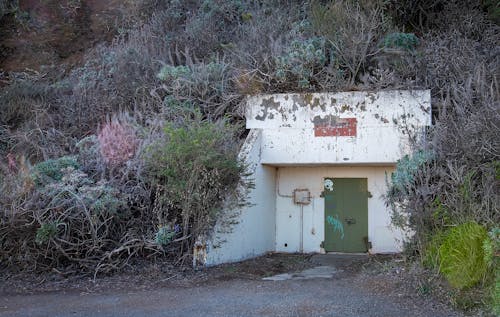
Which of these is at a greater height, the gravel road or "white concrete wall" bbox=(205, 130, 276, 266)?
"white concrete wall" bbox=(205, 130, 276, 266)

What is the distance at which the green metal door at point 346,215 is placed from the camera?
12.5 metres

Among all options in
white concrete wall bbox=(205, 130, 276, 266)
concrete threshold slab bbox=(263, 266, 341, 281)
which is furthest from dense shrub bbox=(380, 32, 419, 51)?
concrete threshold slab bbox=(263, 266, 341, 281)

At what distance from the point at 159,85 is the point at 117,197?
4316 millimetres

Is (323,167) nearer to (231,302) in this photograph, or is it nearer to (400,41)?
(400,41)

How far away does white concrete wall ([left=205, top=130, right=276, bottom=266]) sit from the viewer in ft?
32.0

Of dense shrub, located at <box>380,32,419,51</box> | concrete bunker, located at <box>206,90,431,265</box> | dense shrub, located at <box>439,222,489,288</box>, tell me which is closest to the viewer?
dense shrub, located at <box>439,222,489,288</box>

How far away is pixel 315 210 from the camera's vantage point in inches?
503

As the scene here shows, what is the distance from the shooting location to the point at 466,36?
13469 millimetres

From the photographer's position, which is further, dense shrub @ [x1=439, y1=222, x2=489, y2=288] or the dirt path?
dense shrub @ [x1=439, y1=222, x2=489, y2=288]

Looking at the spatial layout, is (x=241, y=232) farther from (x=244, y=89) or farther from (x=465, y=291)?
(x=465, y=291)

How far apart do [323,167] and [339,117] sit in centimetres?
162

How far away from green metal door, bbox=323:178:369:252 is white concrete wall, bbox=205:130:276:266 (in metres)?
1.31

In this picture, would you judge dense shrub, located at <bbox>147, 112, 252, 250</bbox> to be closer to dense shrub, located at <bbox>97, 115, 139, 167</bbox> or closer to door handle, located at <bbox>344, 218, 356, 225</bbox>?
dense shrub, located at <bbox>97, 115, 139, 167</bbox>

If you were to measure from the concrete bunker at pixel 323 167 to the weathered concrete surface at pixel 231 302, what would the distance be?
2.24 metres
